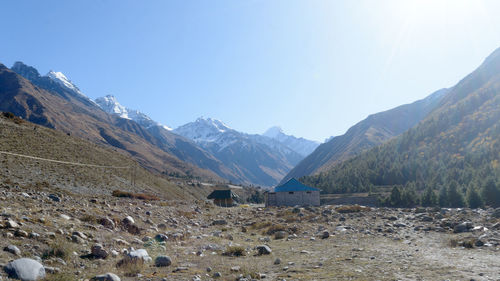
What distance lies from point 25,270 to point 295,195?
2036 inches

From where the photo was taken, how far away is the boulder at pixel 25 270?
6.13 metres

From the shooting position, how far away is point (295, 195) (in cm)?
5594

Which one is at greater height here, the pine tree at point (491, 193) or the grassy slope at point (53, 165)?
the grassy slope at point (53, 165)

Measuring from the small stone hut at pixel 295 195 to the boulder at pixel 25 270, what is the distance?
50.5m

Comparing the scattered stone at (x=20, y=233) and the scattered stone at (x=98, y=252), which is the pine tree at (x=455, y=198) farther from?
the scattered stone at (x=20, y=233)

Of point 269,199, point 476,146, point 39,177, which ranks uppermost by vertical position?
point 476,146

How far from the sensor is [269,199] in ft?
192

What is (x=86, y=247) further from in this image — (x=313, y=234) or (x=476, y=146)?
(x=476, y=146)

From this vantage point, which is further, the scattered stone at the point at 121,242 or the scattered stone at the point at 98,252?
the scattered stone at the point at 121,242

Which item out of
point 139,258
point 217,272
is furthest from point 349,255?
point 139,258

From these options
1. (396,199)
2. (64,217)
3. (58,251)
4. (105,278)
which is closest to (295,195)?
(396,199)

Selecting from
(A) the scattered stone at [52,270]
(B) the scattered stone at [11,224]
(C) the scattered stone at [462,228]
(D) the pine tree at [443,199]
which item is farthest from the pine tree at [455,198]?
(B) the scattered stone at [11,224]

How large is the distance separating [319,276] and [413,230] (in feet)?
42.0

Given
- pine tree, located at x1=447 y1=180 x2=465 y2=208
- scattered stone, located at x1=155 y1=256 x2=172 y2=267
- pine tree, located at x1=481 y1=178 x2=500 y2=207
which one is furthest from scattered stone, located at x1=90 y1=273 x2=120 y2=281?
pine tree, located at x1=447 y1=180 x2=465 y2=208
